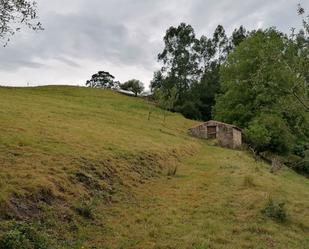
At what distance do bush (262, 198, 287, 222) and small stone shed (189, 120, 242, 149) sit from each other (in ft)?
116

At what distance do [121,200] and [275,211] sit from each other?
281 inches

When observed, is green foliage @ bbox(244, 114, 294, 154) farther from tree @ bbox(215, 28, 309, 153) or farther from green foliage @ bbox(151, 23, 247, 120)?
green foliage @ bbox(151, 23, 247, 120)

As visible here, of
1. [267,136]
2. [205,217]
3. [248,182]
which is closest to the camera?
[205,217]

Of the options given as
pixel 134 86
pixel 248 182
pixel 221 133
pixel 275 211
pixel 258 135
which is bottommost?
Answer: pixel 275 211

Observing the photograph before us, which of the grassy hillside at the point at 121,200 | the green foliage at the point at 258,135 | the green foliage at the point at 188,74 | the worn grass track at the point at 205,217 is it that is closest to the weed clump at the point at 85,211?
the grassy hillside at the point at 121,200

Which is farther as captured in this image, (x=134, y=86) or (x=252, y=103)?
(x=134, y=86)

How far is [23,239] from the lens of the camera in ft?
40.6

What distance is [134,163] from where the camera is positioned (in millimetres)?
27234

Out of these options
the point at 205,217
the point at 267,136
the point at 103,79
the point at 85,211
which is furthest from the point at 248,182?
the point at 103,79

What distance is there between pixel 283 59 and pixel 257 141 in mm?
34731

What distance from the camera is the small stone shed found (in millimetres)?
55956

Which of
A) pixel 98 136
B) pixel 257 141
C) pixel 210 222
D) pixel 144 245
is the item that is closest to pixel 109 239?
pixel 144 245

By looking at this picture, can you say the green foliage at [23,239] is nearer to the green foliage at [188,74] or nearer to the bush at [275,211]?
the bush at [275,211]

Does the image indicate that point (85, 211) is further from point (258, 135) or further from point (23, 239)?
point (258, 135)
